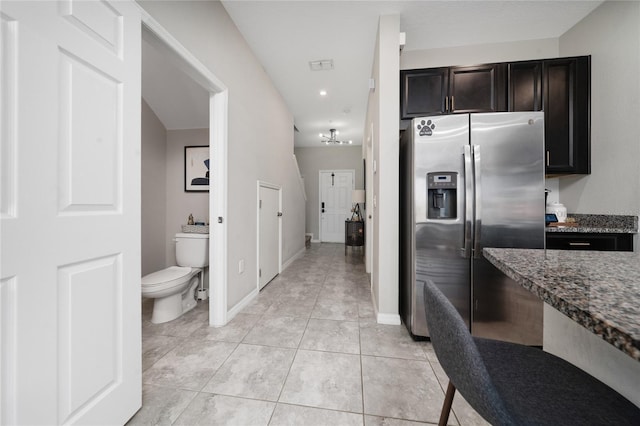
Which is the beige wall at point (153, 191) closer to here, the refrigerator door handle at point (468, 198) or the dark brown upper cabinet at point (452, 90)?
the dark brown upper cabinet at point (452, 90)

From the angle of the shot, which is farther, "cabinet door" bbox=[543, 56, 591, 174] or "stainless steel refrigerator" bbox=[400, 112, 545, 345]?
"cabinet door" bbox=[543, 56, 591, 174]

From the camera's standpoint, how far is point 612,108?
1925 millimetres

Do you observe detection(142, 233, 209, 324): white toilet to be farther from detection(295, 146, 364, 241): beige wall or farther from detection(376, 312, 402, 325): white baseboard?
detection(295, 146, 364, 241): beige wall

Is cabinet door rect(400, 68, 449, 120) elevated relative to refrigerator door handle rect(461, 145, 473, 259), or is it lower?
elevated

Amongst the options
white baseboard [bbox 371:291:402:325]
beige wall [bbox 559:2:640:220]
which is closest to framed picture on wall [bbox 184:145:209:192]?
white baseboard [bbox 371:291:402:325]

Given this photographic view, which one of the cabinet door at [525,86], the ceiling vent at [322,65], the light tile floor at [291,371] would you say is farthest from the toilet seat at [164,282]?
the cabinet door at [525,86]

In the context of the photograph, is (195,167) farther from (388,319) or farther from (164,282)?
(388,319)

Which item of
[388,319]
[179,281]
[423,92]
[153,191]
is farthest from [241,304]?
[423,92]

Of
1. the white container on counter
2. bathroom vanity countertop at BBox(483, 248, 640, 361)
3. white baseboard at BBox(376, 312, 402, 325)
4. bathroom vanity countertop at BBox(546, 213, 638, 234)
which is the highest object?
the white container on counter

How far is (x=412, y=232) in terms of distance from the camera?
6.11ft

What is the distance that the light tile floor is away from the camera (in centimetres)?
Answer: 117
